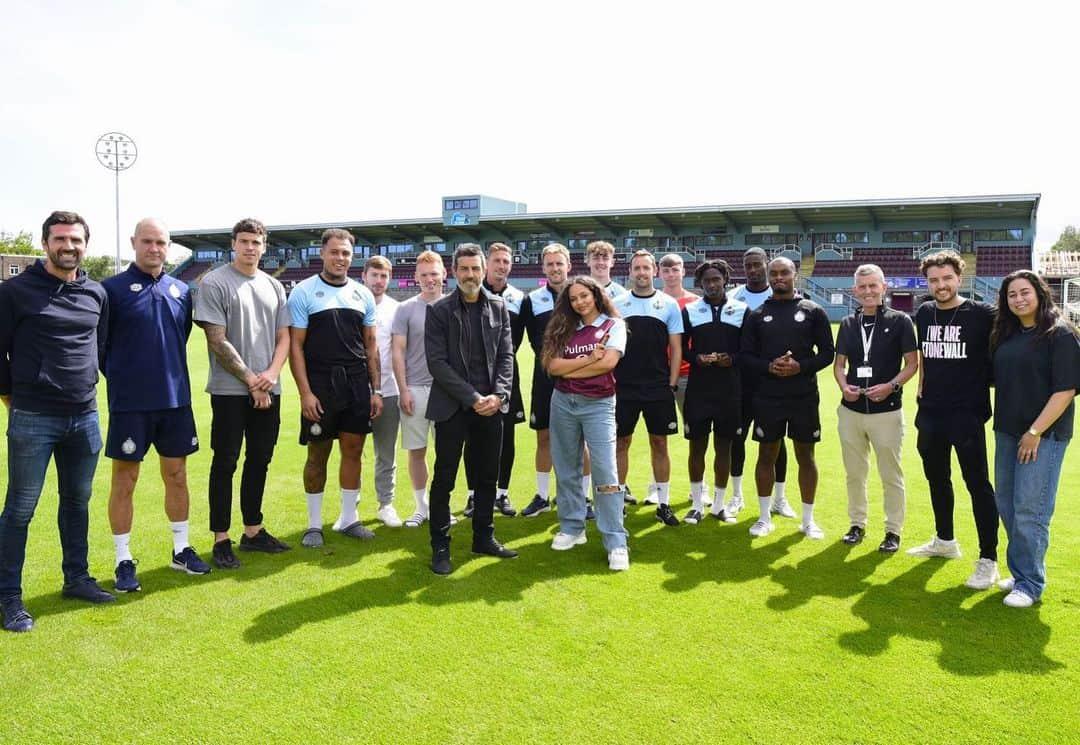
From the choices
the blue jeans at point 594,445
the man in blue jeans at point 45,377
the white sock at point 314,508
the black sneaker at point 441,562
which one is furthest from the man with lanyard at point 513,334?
the man in blue jeans at point 45,377

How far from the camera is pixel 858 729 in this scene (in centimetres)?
277

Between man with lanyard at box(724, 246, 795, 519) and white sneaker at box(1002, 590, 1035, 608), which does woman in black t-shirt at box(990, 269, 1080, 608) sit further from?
man with lanyard at box(724, 246, 795, 519)

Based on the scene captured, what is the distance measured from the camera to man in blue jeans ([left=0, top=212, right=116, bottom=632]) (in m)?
3.57

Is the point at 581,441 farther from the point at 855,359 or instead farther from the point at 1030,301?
the point at 1030,301

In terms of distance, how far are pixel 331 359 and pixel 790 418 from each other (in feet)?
10.6

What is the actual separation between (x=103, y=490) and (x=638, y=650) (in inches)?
199

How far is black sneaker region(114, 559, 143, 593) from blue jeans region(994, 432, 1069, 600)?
490 centimetres

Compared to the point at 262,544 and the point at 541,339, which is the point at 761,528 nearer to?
the point at 541,339

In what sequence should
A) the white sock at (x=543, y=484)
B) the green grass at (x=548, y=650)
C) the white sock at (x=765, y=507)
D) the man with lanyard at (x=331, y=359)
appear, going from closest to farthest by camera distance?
1. the green grass at (x=548, y=650)
2. the man with lanyard at (x=331, y=359)
3. the white sock at (x=765, y=507)
4. the white sock at (x=543, y=484)

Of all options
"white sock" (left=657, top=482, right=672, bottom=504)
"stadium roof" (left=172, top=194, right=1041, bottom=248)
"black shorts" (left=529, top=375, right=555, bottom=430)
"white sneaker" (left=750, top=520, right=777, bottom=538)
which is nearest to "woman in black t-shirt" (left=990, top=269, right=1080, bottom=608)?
"white sneaker" (left=750, top=520, right=777, bottom=538)

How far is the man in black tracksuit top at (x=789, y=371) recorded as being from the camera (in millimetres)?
5176

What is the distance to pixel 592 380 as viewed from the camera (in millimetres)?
4676

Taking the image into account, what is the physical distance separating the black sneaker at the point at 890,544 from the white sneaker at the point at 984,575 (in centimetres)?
59

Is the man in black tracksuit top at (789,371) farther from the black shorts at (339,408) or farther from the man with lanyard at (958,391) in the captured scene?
the black shorts at (339,408)
